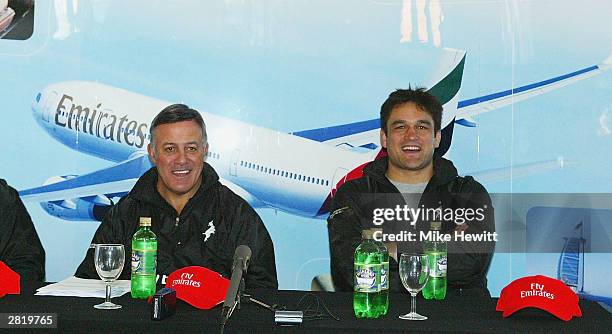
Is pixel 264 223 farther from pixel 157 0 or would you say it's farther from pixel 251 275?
pixel 157 0

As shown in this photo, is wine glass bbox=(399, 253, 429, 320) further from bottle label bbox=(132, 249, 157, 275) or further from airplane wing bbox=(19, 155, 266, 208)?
airplane wing bbox=(19, 155, 266, 208)

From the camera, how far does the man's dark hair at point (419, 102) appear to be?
395 centimetres

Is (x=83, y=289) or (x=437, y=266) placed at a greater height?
(x=437, y=266)

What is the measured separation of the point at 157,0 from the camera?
4.08 metres

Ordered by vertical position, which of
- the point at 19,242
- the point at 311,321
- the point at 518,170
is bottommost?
the point at 311,321

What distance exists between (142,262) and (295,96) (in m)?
1.52

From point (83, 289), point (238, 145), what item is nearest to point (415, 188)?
point (238, 145)

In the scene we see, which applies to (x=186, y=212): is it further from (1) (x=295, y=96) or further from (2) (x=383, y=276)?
(2) (x=383, y=276)

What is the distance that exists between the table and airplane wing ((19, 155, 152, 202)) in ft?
4.65

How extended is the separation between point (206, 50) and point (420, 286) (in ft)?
6.49

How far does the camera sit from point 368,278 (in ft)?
8.02

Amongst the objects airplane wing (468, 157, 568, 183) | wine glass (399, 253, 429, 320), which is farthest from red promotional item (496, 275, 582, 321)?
airplane wing (468, 157, 568, 183)

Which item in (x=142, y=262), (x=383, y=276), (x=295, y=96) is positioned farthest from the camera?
(x=295, y=96)

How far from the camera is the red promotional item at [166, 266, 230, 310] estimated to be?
2.54m
